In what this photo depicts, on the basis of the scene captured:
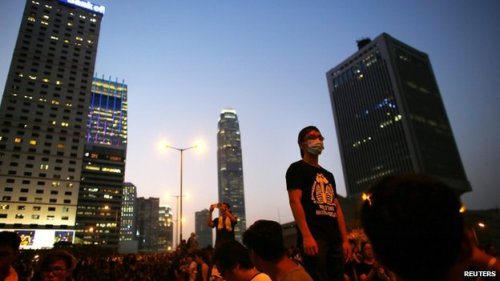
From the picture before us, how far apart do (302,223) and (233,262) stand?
919mm

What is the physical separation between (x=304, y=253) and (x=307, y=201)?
650mm

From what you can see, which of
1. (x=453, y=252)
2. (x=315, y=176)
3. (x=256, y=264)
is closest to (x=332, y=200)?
(x=315, y=176)

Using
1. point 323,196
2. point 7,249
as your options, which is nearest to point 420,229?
point 323,196

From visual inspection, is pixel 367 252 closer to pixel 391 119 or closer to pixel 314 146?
pixel 314 146

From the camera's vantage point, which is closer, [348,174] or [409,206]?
[409,206]

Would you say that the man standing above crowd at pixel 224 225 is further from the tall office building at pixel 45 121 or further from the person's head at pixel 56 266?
the tall office building at pixel 45 121

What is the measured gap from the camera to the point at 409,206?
123 cm

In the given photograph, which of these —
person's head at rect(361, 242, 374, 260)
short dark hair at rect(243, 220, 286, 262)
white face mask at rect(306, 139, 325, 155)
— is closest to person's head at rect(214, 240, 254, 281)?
short dark hair at rect(243, 220, 286, 262)

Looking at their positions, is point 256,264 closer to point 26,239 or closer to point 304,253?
point 304,253

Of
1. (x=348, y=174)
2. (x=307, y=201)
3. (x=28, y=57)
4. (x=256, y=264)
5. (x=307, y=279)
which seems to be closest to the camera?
(x=307, y=279)

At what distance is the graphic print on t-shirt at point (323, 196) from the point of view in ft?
12.6

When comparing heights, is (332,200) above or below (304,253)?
above

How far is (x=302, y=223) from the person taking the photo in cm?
351

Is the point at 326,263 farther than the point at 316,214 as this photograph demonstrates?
No
